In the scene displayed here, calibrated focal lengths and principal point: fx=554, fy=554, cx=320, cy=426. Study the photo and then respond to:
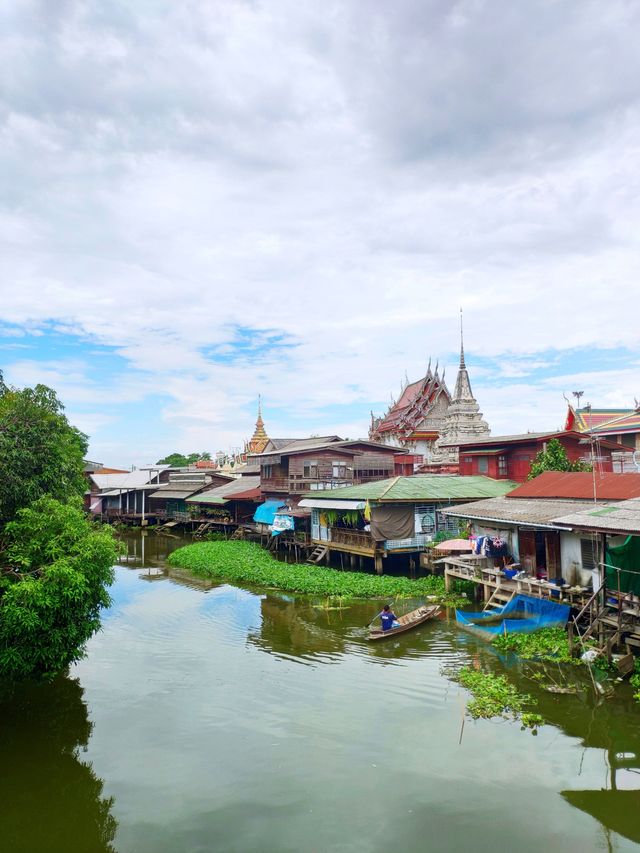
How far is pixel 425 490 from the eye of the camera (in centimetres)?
3002

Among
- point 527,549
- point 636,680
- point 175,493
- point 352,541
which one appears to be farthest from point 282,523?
point 636,680

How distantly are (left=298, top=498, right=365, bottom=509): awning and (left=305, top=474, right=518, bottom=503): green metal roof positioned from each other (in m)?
0.27

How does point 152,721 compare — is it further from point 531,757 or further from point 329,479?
point 329,479

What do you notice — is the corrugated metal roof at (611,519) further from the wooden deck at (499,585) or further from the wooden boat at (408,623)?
the wooden boat at (408,623)

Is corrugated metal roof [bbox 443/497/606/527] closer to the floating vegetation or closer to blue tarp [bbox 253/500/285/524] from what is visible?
Answer: the floating vegetation

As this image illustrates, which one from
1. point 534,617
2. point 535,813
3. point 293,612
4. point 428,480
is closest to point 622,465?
point 428,480

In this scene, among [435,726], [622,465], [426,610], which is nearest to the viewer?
[435,726]

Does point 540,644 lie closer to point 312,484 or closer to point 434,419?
point 312,484

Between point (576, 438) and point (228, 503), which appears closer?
point (576, 438)

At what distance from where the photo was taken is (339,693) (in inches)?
551

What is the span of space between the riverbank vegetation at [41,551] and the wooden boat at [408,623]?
352 inches

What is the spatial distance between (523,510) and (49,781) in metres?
17.0

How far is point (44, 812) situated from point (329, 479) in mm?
28780

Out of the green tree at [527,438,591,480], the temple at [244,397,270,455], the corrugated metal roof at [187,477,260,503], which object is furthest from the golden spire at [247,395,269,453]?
the green tree at [527,438,591,480]
